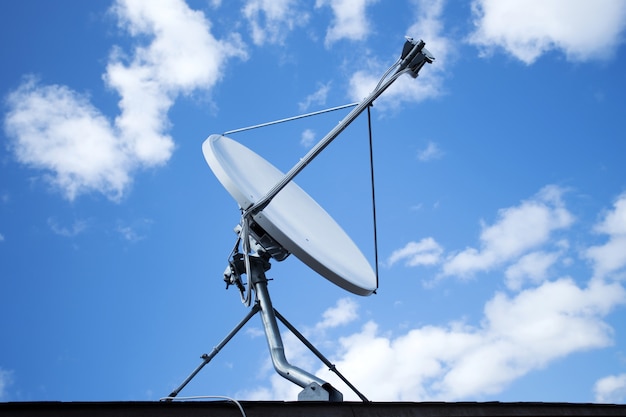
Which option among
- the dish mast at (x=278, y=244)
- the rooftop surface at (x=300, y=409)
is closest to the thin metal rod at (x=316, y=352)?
the dish mast at (x=278, y=244)

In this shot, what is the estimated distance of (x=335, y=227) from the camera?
11547 mm

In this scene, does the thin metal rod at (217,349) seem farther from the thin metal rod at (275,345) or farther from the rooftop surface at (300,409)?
the rooftop surface at (300,409)

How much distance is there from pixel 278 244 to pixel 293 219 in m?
1.60

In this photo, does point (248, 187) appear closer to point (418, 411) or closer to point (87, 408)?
point (418, 411)

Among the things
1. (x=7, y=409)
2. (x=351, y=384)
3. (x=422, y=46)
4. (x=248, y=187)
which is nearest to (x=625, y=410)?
(x=351, y=384)

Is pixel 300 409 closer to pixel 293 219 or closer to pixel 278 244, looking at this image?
pixel 278 244

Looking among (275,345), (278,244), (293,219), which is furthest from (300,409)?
(293,219)

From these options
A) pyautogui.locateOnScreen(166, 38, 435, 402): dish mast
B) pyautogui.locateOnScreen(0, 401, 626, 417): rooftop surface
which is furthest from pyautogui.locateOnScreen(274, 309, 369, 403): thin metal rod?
pyautogui.locateOnScreen(0, 401, 626, 417): rooftop surface

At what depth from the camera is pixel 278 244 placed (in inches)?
337

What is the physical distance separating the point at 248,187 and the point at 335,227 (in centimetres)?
279

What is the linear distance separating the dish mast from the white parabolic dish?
12 mm

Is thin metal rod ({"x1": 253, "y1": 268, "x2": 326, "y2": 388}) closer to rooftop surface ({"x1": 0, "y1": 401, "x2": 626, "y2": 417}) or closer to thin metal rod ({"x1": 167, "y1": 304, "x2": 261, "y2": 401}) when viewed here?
thin metal rod ({"x1": 167, "y1": 304, "x2": 261, "y2": 401})

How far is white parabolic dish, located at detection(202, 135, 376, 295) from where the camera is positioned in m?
8.25

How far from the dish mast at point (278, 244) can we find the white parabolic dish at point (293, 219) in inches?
0.5
